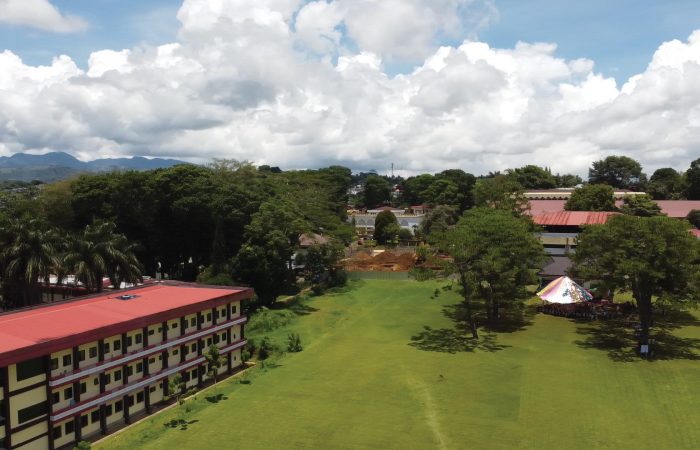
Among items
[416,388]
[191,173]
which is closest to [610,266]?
[416,388]

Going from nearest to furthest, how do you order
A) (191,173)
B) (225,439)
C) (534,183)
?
1. (225,439)
2. (191,173)
3. (534,183)

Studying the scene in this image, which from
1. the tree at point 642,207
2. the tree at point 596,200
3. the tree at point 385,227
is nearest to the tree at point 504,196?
the tree at point 642,207

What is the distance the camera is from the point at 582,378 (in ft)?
107

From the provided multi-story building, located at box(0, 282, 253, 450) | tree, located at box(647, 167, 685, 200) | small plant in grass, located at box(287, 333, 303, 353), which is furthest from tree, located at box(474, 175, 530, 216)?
tree, located at box(647, 167, 685, 200)

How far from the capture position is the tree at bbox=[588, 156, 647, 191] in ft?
445

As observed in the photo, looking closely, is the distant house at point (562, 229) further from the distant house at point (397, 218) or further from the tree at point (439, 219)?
the distant house at point (397, 218)

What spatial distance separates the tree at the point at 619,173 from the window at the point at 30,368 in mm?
136799

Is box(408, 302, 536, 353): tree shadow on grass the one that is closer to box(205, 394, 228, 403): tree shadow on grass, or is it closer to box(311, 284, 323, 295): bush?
box(311, 284, 323, 295): bush

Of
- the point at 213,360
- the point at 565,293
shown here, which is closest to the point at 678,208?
the point at 565,293

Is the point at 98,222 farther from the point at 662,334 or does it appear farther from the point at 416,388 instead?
the point at 662,334

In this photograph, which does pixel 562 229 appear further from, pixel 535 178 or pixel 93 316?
pixel 535 178

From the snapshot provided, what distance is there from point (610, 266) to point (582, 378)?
27.7 ft

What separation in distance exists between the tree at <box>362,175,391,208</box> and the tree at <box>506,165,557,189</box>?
38365 millimetres

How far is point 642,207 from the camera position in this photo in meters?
70.3
